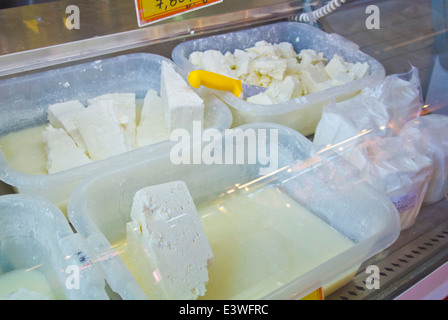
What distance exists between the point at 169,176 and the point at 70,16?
1.77 feet

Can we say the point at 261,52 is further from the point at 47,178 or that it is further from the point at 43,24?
the point at 47,178

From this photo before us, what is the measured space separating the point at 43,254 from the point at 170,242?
26cm

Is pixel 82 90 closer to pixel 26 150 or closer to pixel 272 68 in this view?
pixel 26 150

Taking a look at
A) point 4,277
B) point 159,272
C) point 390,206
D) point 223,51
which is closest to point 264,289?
point 159,272

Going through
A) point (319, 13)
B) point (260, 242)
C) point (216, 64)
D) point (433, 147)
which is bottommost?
point (260, 242)

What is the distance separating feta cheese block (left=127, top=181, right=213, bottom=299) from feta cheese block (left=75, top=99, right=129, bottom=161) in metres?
0.30

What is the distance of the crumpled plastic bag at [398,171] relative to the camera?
A: 0.95m

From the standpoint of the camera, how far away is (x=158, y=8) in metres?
1.07

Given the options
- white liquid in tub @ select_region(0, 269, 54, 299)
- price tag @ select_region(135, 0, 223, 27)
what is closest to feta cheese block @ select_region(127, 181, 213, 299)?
white liquid in tub @ select_region(0, 269, 54, 299)

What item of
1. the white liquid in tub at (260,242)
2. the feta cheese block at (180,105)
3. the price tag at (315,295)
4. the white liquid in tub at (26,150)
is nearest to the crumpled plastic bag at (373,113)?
the white liquid in tub at (260,242)

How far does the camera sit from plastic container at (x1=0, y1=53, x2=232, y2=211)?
36.8 inches

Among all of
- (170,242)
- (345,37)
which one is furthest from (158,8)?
(345,37)

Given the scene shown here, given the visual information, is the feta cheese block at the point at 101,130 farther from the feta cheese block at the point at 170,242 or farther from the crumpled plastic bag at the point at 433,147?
the crumpled plastic bag at the point at 433,147

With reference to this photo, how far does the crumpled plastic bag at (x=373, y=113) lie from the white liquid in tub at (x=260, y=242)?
22cm
